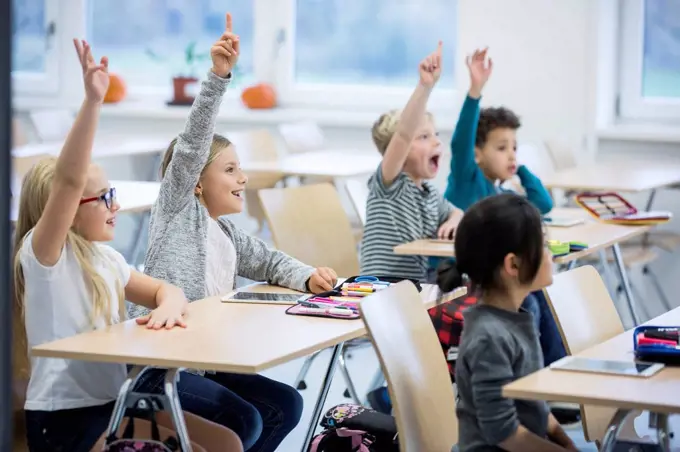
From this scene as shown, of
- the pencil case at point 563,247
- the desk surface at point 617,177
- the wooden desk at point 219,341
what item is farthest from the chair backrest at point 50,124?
the wooden desk at point 219,341

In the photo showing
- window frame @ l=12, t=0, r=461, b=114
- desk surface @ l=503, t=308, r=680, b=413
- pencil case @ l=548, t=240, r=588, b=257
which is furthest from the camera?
window frame @ l=12, t=0, r=461, b=114

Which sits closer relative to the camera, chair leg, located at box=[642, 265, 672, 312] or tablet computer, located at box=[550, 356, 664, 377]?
tablet computer, located at box=[550, 356, 664, 377]

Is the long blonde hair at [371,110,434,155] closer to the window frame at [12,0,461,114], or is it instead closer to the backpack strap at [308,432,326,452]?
the backpack strap at [308,432,326,452]

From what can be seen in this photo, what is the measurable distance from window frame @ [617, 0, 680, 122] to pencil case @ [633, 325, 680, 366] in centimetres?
417

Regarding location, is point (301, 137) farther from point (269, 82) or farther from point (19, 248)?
point (19, 248)

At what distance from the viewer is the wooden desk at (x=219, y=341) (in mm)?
2131

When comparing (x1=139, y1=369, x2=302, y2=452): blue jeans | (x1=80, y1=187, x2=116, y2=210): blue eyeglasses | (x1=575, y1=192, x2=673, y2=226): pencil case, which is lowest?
(x1=139, y1=369, x2=302, y2=452): blue jeans

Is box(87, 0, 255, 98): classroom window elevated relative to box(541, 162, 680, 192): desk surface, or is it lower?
elevated

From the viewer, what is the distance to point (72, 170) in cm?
231

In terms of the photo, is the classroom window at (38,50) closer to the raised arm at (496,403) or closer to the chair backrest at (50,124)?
the chair backrest at (50,124)

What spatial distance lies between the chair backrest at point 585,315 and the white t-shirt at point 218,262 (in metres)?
0.84

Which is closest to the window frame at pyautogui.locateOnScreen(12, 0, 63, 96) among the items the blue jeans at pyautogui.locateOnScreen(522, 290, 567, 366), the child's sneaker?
the child's sneaker

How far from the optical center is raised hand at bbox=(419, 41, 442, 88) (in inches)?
144

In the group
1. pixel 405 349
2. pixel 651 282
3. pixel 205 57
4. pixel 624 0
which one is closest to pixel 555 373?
pixel 405 349
